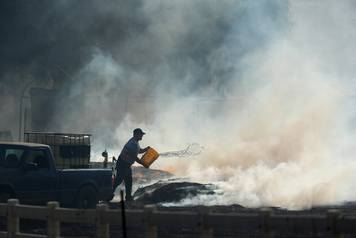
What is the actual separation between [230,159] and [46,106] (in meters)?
14.3

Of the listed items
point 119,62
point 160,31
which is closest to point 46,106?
point 119,62

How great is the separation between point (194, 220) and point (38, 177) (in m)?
6.49

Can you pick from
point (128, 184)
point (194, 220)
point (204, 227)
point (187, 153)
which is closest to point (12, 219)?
point (194, 220)

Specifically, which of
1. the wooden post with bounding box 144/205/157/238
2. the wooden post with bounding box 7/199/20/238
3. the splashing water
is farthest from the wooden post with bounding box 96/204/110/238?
the splashing water

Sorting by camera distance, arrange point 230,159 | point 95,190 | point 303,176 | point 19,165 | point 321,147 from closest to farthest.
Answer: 1. point 19,165
2. point 95,190
3. point 303,176
4. point 321,147
5. point 230,159

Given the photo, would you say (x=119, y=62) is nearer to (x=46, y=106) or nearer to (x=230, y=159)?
(x=46, y=106)

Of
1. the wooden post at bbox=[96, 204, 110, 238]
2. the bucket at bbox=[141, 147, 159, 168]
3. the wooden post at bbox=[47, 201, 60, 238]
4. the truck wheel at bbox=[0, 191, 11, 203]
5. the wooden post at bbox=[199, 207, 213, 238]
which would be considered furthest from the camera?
the bucket at bbox=[141, 147, 159, 168]

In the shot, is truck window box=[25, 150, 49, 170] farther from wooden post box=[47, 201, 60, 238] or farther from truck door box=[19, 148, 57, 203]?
wooden post box=[47, 201, 60, 238]

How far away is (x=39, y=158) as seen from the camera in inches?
556

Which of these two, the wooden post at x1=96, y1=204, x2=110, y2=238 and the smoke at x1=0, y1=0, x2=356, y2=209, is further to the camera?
the smoke at x1=0, y1=0, x2=356, y2=209

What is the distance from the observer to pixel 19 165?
13.7 m

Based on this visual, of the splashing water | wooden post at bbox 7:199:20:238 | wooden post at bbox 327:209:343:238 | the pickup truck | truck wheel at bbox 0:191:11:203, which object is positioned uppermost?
the splashing water

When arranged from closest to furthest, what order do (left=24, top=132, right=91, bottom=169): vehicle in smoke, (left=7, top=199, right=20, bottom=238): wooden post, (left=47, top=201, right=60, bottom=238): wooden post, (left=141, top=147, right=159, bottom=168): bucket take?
1. (left=47, top=201, right=60, bottom=238): wooden post
2. (left=7, top=199, right=20, bottom=238): wooden post
3. (left=24, top=132, right=91, bottom=169): vehicle in smoke
4. (left=141, top=147, right=159, bottom=168): bucket

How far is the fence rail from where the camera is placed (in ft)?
23.4
